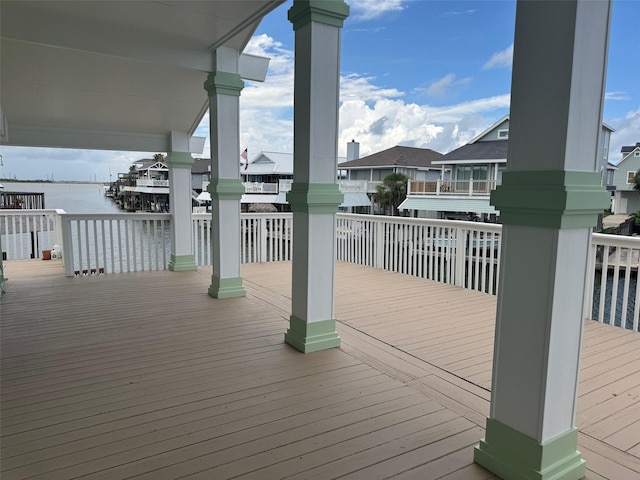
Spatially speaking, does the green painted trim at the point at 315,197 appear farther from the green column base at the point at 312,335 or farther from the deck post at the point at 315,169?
the green column base at the point at 312,335

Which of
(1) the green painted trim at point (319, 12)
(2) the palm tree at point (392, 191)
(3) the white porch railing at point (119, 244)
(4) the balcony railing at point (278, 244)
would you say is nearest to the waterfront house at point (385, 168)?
(2) the palm tree at point (392, 191)

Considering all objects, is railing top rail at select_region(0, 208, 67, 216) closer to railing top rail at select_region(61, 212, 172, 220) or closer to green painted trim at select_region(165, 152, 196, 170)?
railing top rail at select_region(61, 212, 172, 220)

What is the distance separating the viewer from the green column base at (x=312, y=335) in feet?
10.9

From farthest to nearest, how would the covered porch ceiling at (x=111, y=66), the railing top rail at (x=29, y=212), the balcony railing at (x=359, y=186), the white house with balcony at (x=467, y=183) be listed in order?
1. the balcony railing at (x=359, y=186)
2. the white house with balcony at (x=467, y=183)
3. the railing top rail at (x=29, y=212)
4. the covered porch ceiling at (x=111, y=66)

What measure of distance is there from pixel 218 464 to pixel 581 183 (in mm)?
1994

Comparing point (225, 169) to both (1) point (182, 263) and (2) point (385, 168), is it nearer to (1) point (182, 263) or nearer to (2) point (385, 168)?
(1) point (182, 263)

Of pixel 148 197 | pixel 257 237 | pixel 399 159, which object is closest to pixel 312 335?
pixel 257 237

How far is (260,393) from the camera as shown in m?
2.63

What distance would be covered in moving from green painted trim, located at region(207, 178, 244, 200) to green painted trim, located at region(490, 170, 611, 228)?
363cm

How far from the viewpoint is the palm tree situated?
48.2 feet

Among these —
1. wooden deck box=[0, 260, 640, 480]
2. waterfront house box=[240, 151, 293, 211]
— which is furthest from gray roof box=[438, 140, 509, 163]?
wooden deck box=[0, 260, 640, 480]

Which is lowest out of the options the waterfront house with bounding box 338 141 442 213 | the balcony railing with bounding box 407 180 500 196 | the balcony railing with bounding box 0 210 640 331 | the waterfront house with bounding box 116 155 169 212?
the balcony railing with bounding box 0 210 640 331

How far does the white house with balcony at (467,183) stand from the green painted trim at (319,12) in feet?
20.9

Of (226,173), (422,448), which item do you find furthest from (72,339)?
(422,448)
